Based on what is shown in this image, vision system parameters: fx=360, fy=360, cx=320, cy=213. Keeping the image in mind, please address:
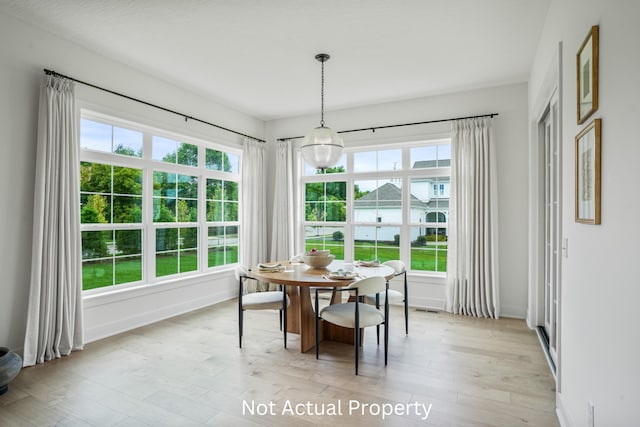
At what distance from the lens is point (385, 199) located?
534 cm

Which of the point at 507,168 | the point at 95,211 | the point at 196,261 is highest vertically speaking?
the point at 507,168

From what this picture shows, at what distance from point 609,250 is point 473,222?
10.2ft

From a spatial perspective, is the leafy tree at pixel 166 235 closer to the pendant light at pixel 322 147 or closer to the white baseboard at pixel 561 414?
the pendant light at pixel 322 147

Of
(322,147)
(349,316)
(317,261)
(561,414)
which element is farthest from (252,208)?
(561,414)

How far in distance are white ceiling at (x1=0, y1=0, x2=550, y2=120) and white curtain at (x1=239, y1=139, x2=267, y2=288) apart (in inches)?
48.3

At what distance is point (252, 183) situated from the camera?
563cm

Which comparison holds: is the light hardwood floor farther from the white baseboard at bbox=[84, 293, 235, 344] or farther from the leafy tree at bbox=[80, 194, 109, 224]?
the leafy tree at bbox=[80, 194, 109, 224]

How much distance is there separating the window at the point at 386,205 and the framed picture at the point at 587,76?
3.05 meters

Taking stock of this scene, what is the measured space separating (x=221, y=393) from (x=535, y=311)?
337 centimetres

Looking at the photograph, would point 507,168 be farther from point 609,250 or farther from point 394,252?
point 609,250

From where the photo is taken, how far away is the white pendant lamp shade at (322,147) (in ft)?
11.4

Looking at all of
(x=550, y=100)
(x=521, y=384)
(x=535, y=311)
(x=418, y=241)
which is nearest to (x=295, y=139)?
(x=418, y=241)

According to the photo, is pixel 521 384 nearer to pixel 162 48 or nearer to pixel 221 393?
pixel 221 393

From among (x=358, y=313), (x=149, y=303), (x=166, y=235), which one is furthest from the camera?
(x=166, y=235)
